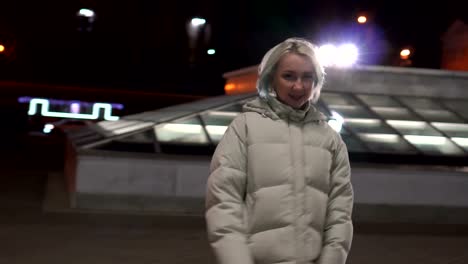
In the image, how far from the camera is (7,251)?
7.92m

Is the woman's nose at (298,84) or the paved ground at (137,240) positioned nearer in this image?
the woman's nose at (298,84)

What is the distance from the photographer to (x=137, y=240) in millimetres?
8898

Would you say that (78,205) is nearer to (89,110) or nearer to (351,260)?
(351,260)

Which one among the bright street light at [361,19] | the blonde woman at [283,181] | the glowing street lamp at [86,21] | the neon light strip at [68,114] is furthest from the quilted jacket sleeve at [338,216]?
the bright street light at [361,19]

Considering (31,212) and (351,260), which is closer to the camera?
(351,260)

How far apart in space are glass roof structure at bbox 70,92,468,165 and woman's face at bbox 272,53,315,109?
31.7 ft

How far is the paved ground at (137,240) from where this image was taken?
26.0 feet

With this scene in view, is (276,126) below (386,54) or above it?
below

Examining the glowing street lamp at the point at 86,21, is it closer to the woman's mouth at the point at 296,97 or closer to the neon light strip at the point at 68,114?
the neon light strip at the point at 68,114

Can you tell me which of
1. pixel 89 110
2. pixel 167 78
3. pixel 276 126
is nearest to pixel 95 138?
pixel 276 126

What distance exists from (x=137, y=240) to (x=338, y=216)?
643 centimetres

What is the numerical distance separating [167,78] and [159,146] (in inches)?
1457

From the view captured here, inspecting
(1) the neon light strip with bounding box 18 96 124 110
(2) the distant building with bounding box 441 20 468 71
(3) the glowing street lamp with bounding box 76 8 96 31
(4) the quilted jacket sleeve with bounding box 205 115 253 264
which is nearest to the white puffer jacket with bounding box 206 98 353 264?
(4) the quilted jacket sleeve with bounding box 205 115 253 264

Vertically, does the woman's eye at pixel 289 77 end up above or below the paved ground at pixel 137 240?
above
